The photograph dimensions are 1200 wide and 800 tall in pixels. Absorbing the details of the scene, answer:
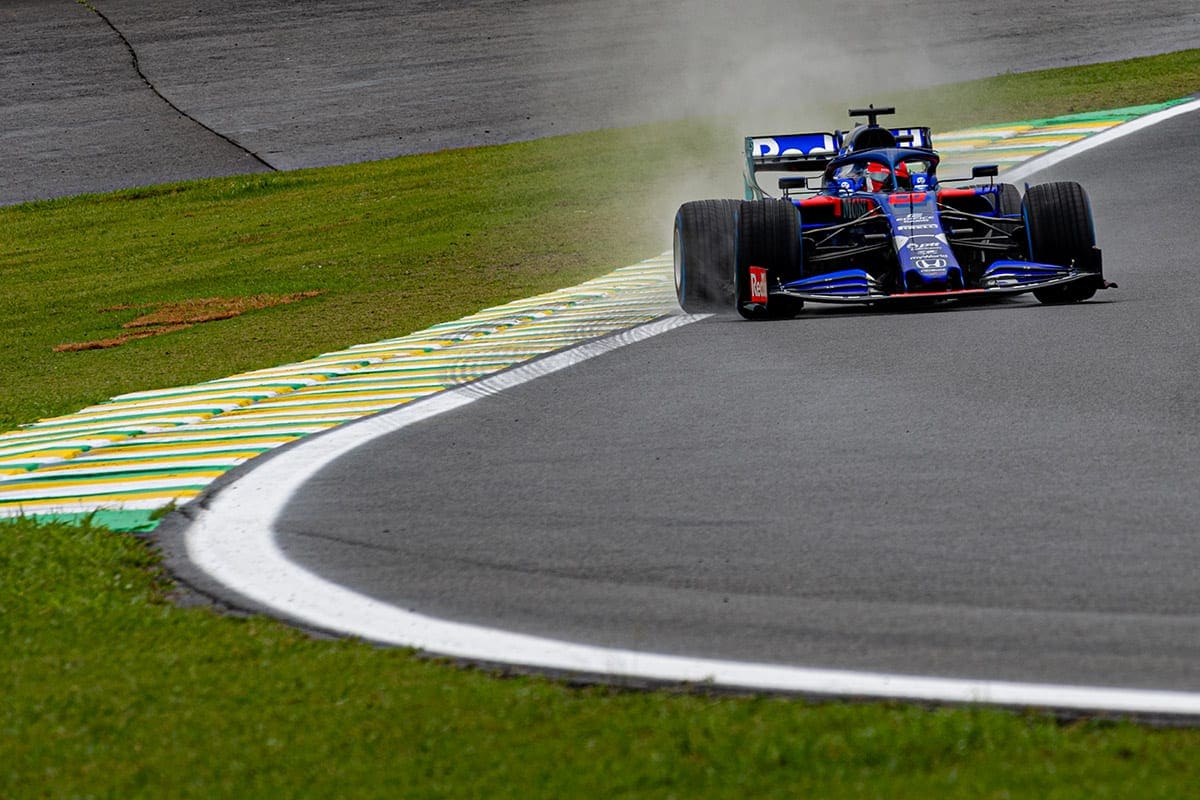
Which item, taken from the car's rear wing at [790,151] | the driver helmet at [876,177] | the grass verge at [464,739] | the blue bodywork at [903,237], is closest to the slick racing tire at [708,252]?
the blue bodywork at [903,237]

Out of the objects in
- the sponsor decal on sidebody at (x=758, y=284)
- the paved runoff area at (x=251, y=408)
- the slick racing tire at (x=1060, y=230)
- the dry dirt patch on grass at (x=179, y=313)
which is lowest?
the dry dirt patch on grass at (x=179, y=313)

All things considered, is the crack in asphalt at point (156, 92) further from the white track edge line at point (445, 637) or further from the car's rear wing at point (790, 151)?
the white track edge line at point (445, 637)

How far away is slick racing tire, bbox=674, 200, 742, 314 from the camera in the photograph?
1134 cm

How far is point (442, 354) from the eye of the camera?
1084 cm

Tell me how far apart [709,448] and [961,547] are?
191 cm

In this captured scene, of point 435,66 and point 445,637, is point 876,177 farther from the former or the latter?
point 435,66

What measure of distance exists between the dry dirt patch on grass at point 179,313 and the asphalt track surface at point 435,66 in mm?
9532

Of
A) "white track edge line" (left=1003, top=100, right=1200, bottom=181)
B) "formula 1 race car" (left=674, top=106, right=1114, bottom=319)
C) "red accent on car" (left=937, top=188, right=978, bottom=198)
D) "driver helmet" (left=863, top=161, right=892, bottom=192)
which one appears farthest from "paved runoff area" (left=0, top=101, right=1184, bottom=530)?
"white track edge line" (left=1003, top=100, right=1200, bottom=181)

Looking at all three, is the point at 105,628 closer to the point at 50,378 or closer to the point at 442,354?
the point at 442,354

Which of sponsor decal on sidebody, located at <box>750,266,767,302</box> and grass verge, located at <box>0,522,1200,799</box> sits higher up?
sponsor decal on sidebody, located at <box>750,266,767,302</box>

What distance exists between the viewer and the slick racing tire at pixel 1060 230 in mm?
10711

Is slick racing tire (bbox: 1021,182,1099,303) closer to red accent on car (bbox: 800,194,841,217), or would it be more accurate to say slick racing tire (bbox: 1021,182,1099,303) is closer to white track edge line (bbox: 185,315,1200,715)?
red accent on car (bbox: 800,194,841,217)

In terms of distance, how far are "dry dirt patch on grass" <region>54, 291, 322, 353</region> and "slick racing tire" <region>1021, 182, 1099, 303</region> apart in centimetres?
798

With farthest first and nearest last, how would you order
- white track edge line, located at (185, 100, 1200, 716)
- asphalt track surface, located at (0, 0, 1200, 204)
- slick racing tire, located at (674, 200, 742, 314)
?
asphalt track surface, located at (0, 0, 1200, 204), slick racing tire, located at (674, 200, 742, 314), white track edge line, located at (185, 100, 1200, 716)
